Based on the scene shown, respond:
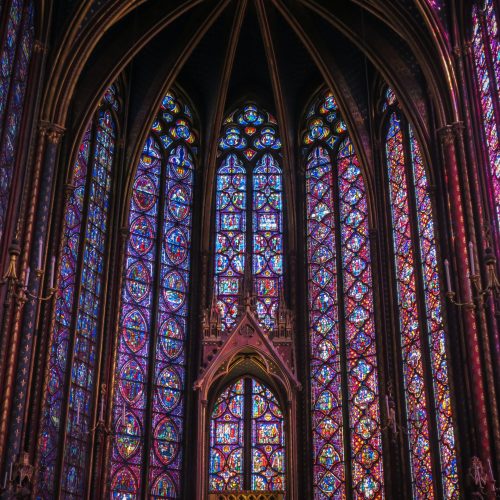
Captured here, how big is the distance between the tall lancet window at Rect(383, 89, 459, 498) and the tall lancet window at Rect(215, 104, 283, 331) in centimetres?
302

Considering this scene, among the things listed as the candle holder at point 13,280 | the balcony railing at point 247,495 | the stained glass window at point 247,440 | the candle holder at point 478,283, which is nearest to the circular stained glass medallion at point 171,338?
the stained glass window at point 247,440

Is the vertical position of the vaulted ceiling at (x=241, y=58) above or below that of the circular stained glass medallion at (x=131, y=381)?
above

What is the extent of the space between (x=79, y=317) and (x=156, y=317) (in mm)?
2138

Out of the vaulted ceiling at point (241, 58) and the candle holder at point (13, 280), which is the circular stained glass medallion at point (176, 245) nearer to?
the vaulted ceiling at point (241, 58)

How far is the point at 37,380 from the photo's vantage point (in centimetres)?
1633

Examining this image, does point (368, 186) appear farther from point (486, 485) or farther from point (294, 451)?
point (486, 485)

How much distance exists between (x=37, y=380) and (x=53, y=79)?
5642mm

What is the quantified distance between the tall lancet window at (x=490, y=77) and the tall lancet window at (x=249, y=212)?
20.6 feet

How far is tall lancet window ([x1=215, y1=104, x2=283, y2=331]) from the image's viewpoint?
20766 mm

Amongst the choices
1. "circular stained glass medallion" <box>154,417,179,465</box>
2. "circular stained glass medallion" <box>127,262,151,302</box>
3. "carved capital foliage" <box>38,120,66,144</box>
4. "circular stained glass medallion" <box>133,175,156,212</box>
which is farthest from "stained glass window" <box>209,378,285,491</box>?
"carved capital foliage" <box>38,120,66,144</box>

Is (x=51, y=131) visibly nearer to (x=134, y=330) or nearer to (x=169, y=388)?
(x=134, y=330)

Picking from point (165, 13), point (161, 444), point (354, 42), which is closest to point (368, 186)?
point (354, 42)

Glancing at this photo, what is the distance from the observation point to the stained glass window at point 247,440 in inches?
731

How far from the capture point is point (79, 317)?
1836 cm
